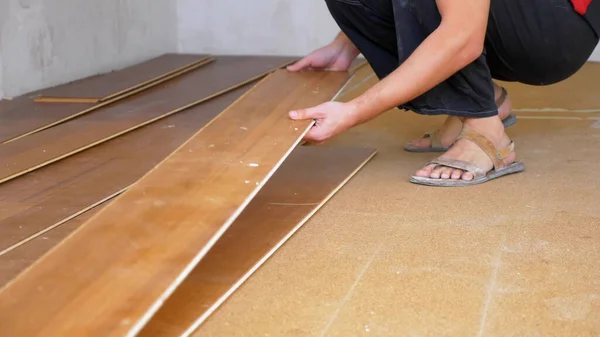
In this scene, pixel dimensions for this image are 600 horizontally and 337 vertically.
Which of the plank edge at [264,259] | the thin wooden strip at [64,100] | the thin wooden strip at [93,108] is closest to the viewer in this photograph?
the plank edge at [264,259]

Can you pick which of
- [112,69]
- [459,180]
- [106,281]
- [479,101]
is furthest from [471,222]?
[112,69]

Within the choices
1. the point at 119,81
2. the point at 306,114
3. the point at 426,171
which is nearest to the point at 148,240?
the point at 306,114

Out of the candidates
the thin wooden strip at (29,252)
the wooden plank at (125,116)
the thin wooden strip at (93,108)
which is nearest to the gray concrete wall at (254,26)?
the wooden plank at (125,116)

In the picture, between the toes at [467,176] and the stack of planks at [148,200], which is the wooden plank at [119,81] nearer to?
the stack of planks at [148,200]

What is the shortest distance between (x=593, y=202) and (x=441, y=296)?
823 millimetres

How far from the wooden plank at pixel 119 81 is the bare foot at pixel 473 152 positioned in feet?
6.12

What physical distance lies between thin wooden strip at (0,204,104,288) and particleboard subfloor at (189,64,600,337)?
1.63 ft

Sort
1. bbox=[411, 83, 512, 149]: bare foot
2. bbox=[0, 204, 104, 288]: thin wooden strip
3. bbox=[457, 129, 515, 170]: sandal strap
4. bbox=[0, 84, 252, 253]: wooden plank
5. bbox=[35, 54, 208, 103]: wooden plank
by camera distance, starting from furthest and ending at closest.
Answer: bbox=[35, 54, 208, 103]: wooden plank
bbox=[411, 83, 512, 149]: bare foot
bbox=[457, 129, 515, 170]: sandal strap
bbox=[0, 84, 252, 253]: wooden plank
bbox=[0, 204, 104, 288]: thin wooden strip

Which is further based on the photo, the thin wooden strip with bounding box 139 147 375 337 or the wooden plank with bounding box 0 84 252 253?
the wooden plank with bounding box 0 84 252 253

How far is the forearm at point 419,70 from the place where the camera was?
2.09 meters

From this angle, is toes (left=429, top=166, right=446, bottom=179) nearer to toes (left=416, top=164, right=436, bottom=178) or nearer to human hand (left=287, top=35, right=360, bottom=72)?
toes (left=416, top=164, right=436, bottom=178)

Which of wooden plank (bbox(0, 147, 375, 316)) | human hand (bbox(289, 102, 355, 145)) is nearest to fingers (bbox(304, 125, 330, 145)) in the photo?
human hand (bbox(289, 102, 355, 145))

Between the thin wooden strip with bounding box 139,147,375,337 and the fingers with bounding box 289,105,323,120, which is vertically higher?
the fingers with bounding box 289,105,323,120

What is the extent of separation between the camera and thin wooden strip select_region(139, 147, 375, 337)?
4.78 ft
